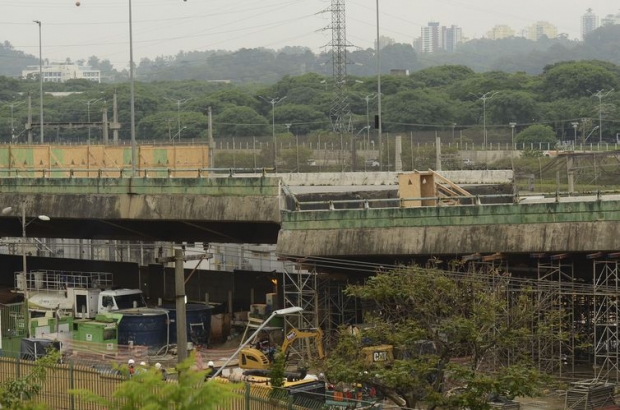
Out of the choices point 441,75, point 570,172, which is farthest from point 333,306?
point 441,75

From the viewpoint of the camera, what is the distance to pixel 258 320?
142 ft

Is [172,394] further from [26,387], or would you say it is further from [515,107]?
[515,107]

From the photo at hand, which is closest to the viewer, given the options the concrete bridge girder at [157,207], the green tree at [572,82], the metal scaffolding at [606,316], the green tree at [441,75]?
the metal scaffolding at [606,316]

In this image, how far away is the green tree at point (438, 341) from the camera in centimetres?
2542

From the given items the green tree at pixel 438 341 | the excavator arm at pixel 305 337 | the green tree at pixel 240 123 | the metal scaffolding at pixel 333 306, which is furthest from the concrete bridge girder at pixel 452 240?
the green tree at pixel 240 123

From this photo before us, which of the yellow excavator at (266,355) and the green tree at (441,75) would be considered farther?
the green tree at (441,75)

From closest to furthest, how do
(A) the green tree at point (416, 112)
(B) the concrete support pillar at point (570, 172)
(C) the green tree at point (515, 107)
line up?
(B) the concrete support pillar at point (570, 172) → (C) the green tree at point (515, 107) → (A) the green tree at point (416, 112)

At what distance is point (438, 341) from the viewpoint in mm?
26859

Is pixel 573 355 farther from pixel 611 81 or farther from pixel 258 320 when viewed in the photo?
pixel 611 81

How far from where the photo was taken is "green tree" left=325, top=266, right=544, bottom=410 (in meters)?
25.4

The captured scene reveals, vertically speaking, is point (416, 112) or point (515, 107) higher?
point (515, 107)

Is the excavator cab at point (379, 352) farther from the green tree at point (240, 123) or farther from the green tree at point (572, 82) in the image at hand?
the green tree at point (572, 82)

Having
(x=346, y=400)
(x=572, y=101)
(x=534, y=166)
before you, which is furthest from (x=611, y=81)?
(x=346, y=400)

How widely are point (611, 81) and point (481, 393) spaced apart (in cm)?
12655
